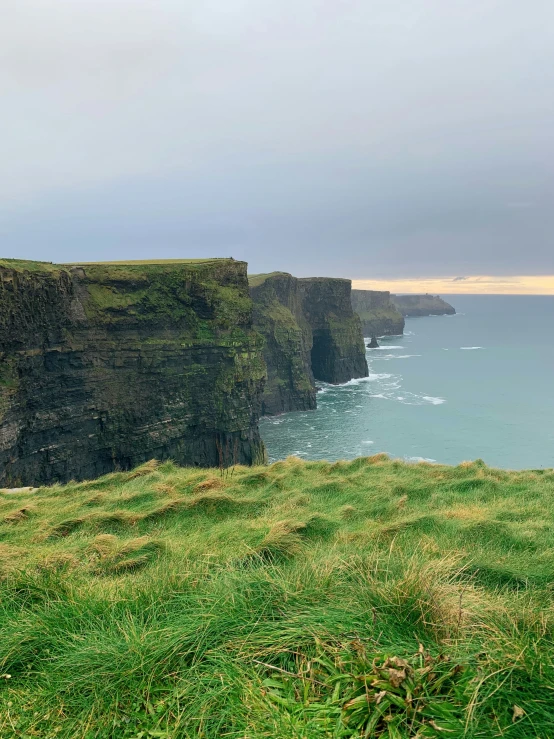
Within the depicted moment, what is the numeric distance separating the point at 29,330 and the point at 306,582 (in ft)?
119

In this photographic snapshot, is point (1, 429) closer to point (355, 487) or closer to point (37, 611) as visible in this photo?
point (355, 487)

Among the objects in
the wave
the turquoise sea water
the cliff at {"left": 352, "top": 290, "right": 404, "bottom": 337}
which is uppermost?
the cliff at {"left": 352, "top": 290, "right": 404, "bottom": 337}

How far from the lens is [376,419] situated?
213ft

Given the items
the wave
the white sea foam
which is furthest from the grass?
the wave

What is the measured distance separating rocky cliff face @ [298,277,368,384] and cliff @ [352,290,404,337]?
7068 centimetres

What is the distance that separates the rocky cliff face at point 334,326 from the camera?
93562 millimetres

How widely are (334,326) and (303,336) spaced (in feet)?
28.6

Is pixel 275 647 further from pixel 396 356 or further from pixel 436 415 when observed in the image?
pixel 396 356

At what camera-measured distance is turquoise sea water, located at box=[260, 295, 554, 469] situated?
50812 millimetres

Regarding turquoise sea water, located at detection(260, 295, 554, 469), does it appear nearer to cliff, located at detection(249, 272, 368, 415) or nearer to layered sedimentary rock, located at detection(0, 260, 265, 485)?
cliff, located at detection(249, 272, 368, 415)

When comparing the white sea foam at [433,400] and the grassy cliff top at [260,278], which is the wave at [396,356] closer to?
the white sea foam at [433,400]

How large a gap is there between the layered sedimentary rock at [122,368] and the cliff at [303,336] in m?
27.7

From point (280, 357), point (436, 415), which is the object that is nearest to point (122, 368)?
point (280, 357)

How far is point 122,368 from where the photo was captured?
133ft
